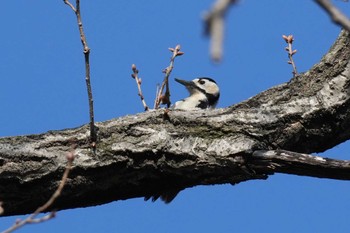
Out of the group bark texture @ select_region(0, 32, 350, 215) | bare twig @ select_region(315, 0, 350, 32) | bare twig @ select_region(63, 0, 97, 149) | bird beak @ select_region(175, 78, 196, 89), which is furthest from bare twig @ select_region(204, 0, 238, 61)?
bird beak @ select_region(175, 78, 196, 89)

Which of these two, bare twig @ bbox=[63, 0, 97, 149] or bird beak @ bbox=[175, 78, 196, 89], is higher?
bird beak @ bbox=[175, 78, 196, 89]

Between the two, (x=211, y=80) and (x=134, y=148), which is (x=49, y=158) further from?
(x=211, y=80)

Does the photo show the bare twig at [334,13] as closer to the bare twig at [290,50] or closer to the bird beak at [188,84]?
the bare twig at [290,50]

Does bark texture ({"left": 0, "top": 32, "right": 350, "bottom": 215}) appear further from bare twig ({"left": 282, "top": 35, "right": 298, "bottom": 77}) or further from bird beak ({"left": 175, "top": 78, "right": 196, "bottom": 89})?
bird beak ({"left": 175, "top": 78, "right": 196, "bottom": 89})

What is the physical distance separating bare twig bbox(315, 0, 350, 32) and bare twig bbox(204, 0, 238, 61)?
19 centimetres

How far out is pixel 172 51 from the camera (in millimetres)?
5281

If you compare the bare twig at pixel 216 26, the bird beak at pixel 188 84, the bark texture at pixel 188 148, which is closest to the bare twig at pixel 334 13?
the bare twig at pixel 216 26

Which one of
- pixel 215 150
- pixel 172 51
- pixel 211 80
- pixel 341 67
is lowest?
pixel 215 150

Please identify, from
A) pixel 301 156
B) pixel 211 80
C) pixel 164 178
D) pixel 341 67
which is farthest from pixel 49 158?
pixel 211 80

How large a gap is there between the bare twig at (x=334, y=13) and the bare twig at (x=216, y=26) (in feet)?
0.63

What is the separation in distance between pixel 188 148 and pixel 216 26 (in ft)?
9.94

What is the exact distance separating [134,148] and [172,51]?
4.49ft

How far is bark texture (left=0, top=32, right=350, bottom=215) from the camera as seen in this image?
4062mm

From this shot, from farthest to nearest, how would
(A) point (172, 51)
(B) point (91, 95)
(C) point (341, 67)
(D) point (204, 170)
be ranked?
1. (A) point (172, 51)
2. (C) point (341, 67)
3. (D) point (204, 170)
4. (B) point (91, 95)
